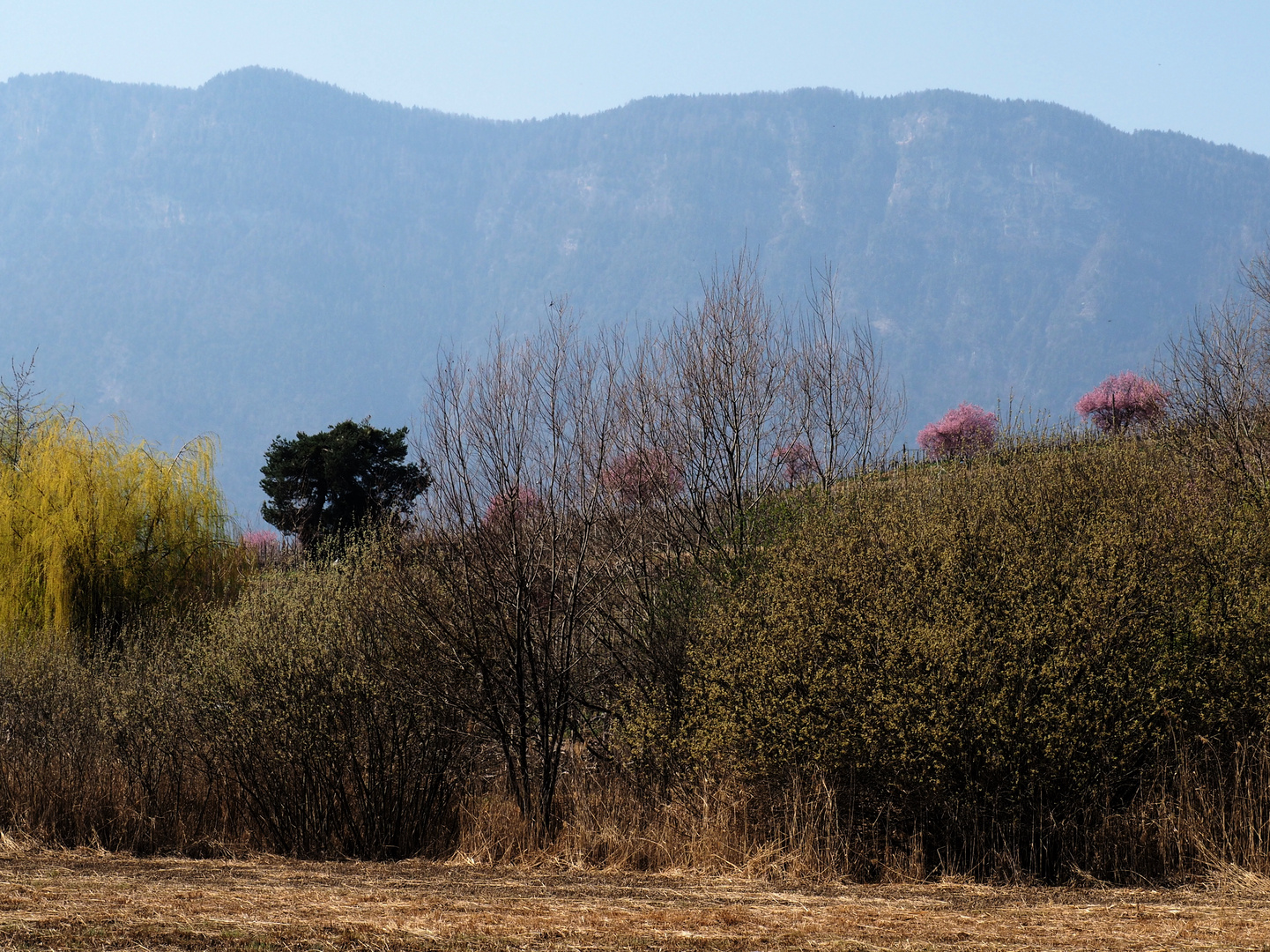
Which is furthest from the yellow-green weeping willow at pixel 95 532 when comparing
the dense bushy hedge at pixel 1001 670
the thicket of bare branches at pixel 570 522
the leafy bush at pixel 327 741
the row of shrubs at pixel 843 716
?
the dense bushy hedge at pixel 1001 670

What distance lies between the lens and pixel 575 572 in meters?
11.2

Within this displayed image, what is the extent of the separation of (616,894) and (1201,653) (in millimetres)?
5126

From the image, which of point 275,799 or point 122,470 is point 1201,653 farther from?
point 122,470

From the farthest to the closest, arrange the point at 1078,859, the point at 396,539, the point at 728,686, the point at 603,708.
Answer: the point at 396,539
the point at 603,708
the point at 728,686
the point at 1078,859

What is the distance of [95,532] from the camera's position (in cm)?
1755

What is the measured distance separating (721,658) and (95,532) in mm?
12034

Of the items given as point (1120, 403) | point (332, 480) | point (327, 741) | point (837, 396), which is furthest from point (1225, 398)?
point (332, 480)

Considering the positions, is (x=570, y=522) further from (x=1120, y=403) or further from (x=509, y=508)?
(x=1120, y=403)

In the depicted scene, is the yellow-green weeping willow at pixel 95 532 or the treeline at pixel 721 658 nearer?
the treeline at pixel 721 658

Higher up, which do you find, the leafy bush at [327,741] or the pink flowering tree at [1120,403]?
the pink flowering tree at [1120,403]

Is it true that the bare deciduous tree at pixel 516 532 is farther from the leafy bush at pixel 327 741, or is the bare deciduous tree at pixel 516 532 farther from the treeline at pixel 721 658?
the leafy bush at pixel 327 741

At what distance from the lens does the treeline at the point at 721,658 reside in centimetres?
867

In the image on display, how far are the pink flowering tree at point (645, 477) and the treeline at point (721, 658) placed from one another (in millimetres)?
34

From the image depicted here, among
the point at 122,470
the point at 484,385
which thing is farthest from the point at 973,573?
the point at 122,470
